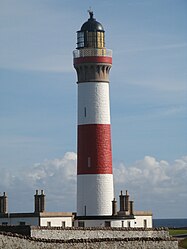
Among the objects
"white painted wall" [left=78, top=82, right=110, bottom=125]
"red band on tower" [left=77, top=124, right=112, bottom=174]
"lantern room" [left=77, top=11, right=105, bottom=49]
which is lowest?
"red band on tower" [left=77, top=124, right=112, bottom=174]

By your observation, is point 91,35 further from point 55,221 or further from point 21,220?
point 21,220

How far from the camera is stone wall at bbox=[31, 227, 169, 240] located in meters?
47.8

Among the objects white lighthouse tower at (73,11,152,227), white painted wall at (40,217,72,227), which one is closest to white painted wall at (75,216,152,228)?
white lighthouse tower at (73,11,152,227)

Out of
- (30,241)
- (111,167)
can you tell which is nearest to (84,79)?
(111,167)

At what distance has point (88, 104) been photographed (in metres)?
61.0

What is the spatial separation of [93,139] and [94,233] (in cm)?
1007

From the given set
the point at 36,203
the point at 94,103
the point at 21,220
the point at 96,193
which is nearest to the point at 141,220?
the point at 96,193

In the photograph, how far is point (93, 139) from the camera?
60.3 m

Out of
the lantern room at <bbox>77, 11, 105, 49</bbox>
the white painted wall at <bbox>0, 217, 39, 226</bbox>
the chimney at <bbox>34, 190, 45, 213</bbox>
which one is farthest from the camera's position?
the lantern room at <bbox>77, 11, 105, 49</bbox>

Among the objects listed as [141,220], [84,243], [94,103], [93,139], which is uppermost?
[94,103]

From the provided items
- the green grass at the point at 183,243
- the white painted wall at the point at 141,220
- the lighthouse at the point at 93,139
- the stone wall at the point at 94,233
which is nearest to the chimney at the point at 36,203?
the lighthouse at the point at 93,139

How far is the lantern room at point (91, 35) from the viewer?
63.3 meters

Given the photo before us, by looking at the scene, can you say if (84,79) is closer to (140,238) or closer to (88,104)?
(88,104)

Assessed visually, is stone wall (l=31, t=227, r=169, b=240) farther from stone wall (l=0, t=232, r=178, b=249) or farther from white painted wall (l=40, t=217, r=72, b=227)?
white painted wall (l=40, t=217, r=72, b=227)
